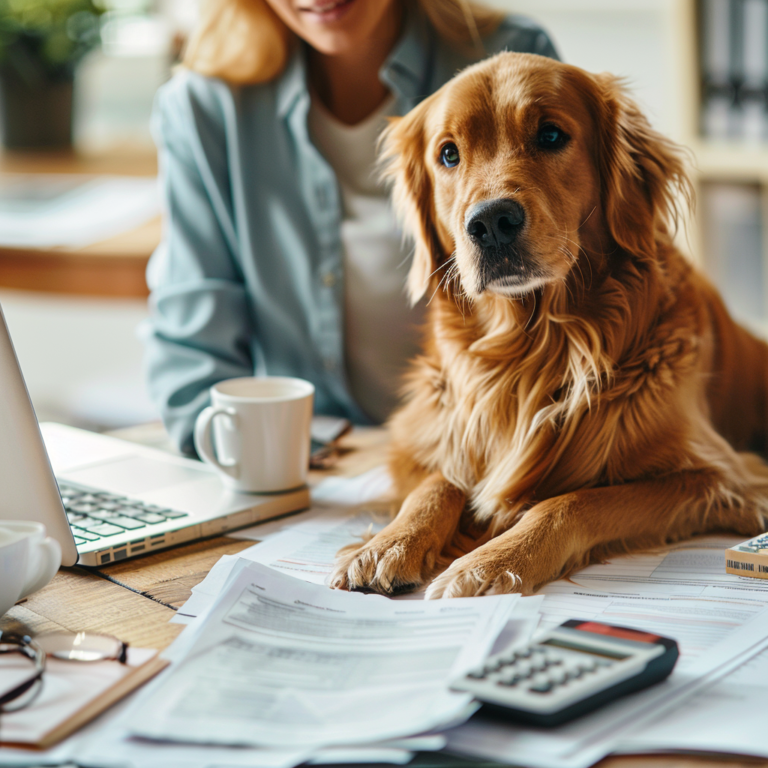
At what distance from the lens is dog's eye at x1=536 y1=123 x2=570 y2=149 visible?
1.05m

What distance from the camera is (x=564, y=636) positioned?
2.20 ft

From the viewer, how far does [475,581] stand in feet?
2.80

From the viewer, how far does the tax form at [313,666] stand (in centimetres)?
59

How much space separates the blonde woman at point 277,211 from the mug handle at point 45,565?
704 millimetres

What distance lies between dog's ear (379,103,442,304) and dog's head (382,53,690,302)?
0.08 meters

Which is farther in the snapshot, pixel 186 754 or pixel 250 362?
pixel 250 362

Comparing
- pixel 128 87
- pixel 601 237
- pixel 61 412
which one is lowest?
pixel 61 412

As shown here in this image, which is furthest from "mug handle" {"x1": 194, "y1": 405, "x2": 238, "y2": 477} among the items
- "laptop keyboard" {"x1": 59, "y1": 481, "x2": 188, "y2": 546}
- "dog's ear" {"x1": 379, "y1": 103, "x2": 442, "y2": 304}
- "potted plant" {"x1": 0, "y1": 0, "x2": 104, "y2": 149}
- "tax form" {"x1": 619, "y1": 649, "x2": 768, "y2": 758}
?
"potted plant" {"x1": 0, "y1": 0, "x2": 104, "y2": 149}

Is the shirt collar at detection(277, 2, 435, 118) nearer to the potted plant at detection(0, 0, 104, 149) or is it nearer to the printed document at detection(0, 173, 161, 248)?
the printed document at detection(0, 173, 161, 248)

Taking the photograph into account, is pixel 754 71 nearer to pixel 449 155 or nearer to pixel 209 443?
pixel 449 155

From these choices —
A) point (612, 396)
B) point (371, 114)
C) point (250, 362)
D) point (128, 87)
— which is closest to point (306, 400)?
point (612, 396)

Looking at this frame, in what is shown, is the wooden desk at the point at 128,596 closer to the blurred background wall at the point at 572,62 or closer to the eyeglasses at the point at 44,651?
the eyeglasses at the point at 44,651

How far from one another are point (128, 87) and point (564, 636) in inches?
156

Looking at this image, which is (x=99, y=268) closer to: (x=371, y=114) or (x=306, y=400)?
(x=371, y=114)
